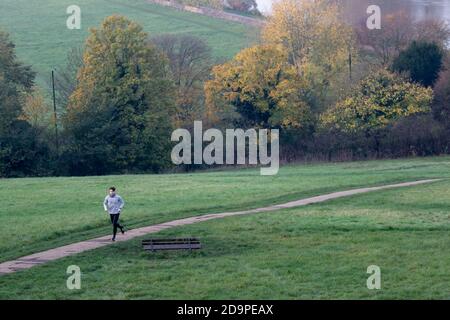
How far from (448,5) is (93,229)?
397 feet

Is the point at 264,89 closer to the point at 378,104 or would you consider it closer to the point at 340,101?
the point at 340,101

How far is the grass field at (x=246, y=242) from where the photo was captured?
21.1 meters

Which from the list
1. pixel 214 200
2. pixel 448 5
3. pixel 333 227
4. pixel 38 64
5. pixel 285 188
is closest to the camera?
pixel 333 227

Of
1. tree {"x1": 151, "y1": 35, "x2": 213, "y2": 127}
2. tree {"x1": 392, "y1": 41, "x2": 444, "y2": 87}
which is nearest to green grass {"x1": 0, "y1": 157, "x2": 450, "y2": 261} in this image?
tree {"x1": 392, "y1": 41, "x2": 444, "y2": 87}

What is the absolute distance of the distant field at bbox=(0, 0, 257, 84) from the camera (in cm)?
10362

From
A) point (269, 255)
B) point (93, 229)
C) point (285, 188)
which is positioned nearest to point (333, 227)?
point (269, 255)

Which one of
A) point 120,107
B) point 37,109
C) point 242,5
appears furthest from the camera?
point 242,5

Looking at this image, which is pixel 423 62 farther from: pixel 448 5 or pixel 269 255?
pixel 448 5

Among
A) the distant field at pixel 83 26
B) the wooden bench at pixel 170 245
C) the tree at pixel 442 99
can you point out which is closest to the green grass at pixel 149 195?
the wooden bench at pixel 170 245

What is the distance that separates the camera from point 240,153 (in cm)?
6831

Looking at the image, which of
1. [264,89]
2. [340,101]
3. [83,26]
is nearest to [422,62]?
[340,101]

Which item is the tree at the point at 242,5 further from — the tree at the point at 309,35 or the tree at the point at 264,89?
the tree at the point at 264,89

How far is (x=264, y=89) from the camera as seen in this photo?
74.4 meters

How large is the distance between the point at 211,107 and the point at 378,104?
1418 cm
